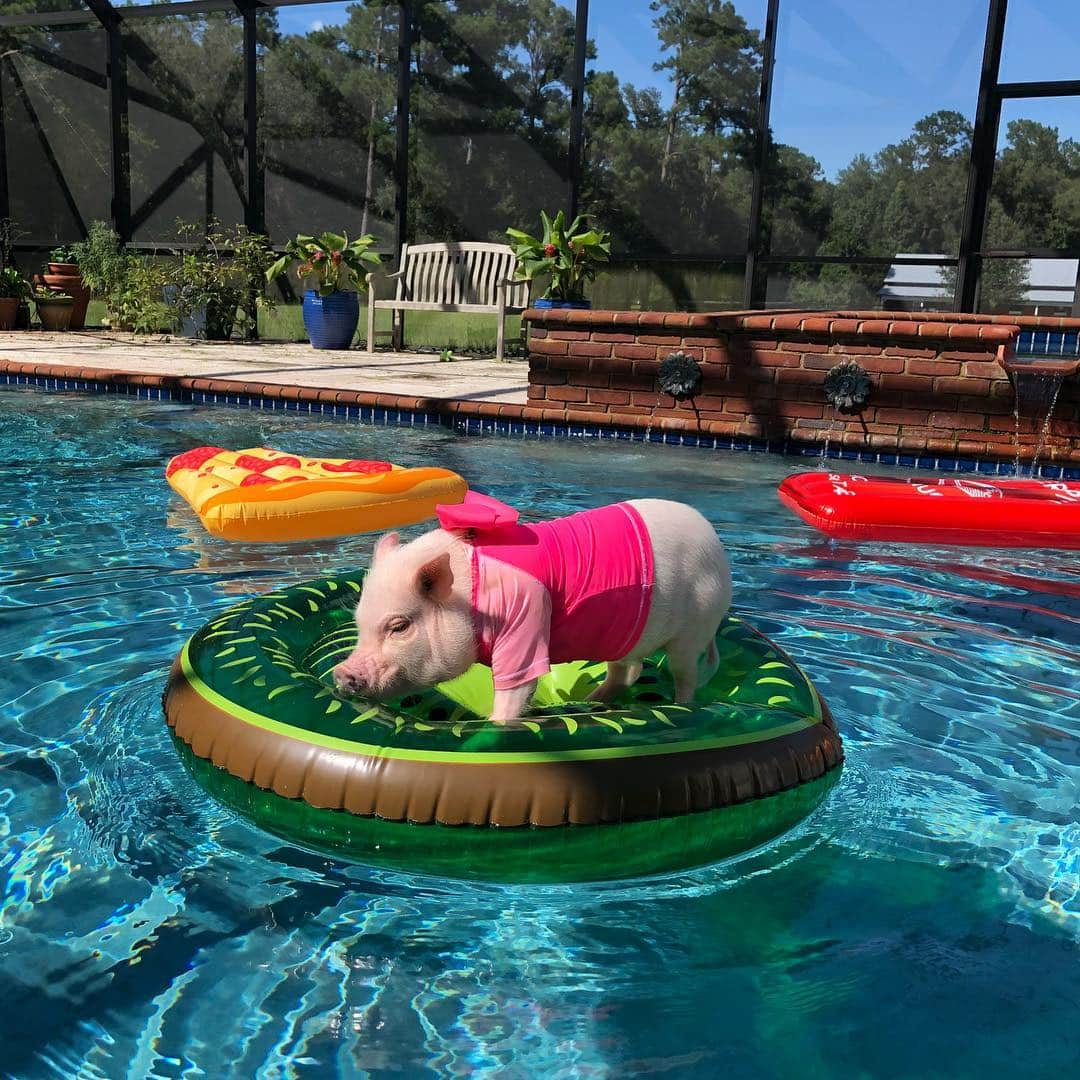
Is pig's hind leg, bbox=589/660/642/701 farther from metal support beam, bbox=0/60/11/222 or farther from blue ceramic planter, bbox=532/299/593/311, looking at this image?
metal support beam, bbox=0/60/11/222

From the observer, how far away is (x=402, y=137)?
1341 centimetres

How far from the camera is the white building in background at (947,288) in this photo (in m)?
11.2

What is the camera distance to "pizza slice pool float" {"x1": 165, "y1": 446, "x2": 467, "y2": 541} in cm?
493

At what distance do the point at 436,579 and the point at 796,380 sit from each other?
586 cm

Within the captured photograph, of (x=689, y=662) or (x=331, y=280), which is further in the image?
(x=331, y=280)

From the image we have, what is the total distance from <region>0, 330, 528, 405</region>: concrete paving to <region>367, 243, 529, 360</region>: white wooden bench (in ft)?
1.78

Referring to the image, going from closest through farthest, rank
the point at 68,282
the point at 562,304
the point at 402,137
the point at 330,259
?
the point at 562,304 → the point at 330,259 → the point at 402,137 → the point at 68,282

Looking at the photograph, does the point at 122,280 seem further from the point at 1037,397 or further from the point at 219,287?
the point at 1037,397

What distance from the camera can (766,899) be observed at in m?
2.44

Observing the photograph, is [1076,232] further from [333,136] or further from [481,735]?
[481,735]

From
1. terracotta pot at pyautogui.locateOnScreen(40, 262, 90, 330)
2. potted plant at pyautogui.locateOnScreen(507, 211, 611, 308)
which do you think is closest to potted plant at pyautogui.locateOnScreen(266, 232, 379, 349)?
potted plant at pyautogui.locateOnScreen(507, 211, 611, 308)

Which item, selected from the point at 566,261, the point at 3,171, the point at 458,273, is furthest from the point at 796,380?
the point at 3,171

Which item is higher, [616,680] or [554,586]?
[554,586]

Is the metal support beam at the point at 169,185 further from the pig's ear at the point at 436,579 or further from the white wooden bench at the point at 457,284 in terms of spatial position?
the pig's ear at the point at 436,579
